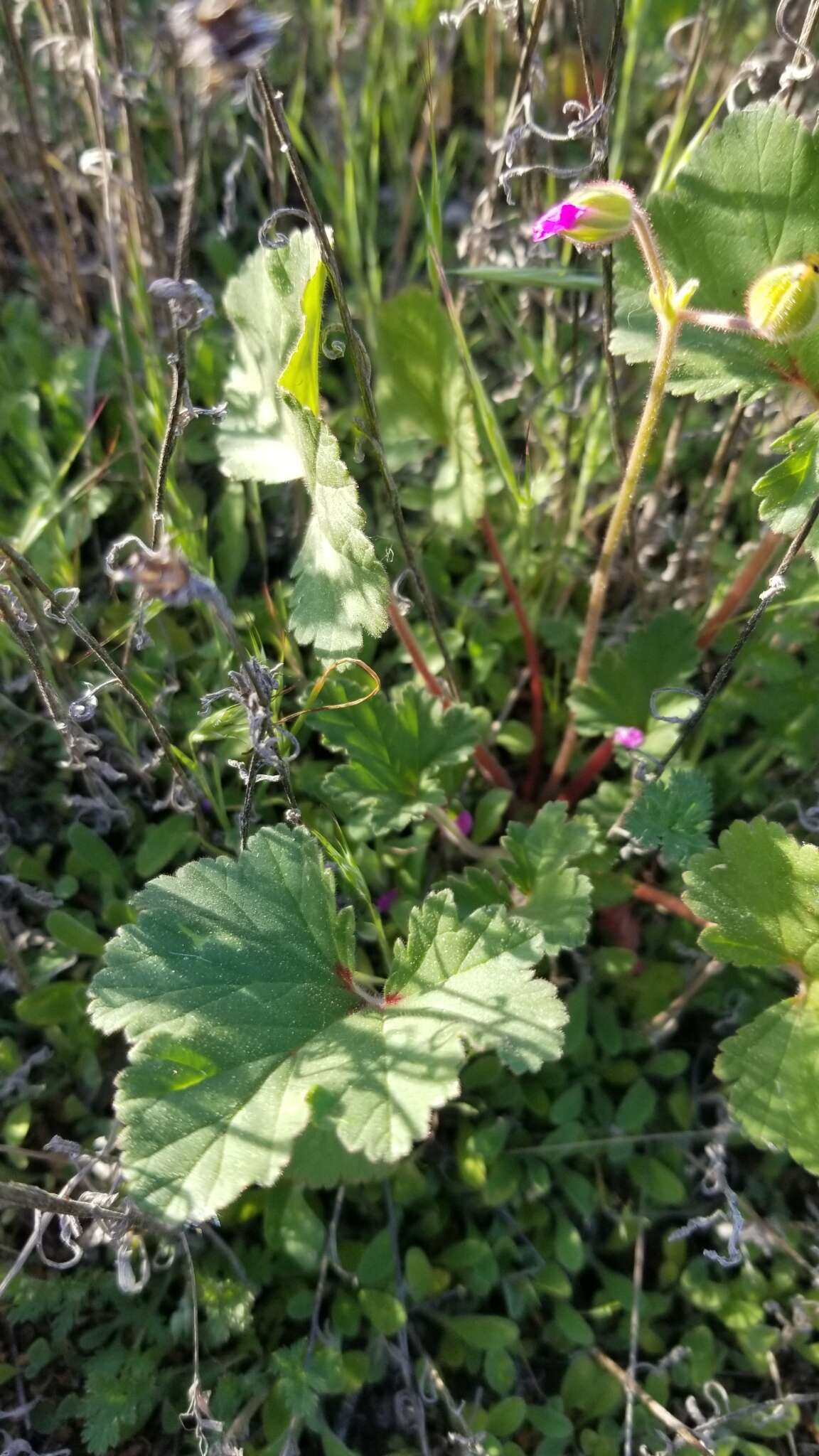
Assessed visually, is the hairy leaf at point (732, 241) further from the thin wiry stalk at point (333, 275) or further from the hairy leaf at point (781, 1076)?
the hairy leaf at point (781, 1076)

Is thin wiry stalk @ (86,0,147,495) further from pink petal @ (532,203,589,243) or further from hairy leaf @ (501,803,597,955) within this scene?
hairy leaf @ (501,803,597,955)

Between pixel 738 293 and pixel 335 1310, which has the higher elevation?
pixel 738 293

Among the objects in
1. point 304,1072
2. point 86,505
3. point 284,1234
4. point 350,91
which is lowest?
point 284,1234

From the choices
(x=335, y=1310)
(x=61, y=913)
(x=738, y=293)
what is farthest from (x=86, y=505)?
(x=335, y=1310)

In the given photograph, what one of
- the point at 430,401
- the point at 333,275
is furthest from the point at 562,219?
the point at 430,401

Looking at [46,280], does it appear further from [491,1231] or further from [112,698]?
[491,1231]

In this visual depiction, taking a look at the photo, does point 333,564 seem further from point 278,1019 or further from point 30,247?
point 30,247
